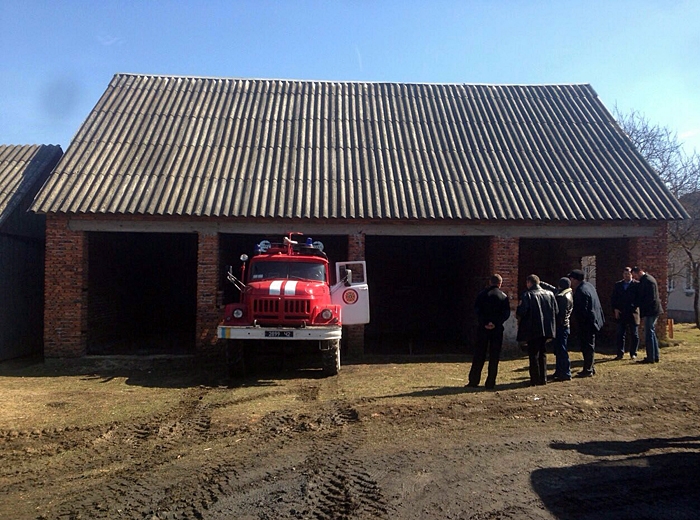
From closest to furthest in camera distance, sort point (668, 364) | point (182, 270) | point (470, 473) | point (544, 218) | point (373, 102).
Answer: point (470, 473) → point (668, 364) → point (544, 218) → point (373, 102) → point (182, 270)

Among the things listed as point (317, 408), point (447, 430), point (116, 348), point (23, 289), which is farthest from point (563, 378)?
point (23, 289)

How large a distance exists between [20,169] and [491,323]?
1284 centimetres

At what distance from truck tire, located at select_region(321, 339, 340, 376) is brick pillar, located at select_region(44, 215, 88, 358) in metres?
5.75

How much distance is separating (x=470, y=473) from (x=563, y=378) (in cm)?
479

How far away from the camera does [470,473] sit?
5.27 m

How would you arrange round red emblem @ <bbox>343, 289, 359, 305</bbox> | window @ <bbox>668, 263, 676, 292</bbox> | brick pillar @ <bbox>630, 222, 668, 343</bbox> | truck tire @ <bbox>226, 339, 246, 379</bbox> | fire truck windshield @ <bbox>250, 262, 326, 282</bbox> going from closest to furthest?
1. truck tire @ <bbox>226, 339, 246, 379</bbox>
2. fire truck windshield @ <bbox>250, 262, 326, 282</bbox>
3. round red emblem @ <bbox>343, 289, 359, 305</bbox>
4. brick pillar @ <bbox>630, 222, 668, 343</bbox>
5. window @ <bbox>668, 263, 676, 292</bbox>

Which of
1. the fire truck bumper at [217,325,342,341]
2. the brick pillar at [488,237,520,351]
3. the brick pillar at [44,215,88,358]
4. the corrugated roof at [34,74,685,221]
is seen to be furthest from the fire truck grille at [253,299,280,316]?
the brick pillar at [488,237,520,351]

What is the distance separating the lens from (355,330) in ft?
42.9

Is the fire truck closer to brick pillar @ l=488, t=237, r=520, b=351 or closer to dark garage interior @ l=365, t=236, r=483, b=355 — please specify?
brick pillar @ l=488, t=237, r=520, b=351

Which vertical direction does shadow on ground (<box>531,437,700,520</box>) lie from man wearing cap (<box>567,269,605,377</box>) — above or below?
below

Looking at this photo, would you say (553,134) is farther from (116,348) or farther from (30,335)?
(30,335)

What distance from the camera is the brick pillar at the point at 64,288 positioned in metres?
12.4

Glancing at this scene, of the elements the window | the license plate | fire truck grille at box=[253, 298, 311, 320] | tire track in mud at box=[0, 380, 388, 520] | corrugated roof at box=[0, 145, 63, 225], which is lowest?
tire track in mud at box=[0, 380, 388, 520]

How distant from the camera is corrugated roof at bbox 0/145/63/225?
44.2 feet
